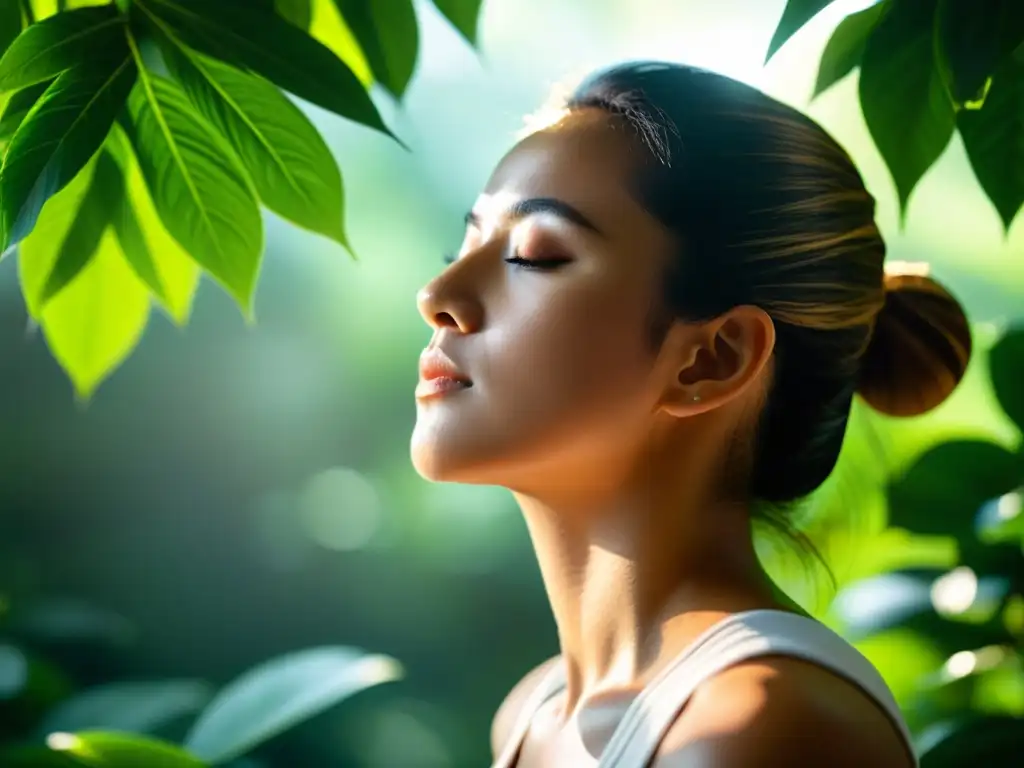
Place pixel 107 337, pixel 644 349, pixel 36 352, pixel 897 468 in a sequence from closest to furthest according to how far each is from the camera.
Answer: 1. pixel 644 349
2. pixel 107 337
3. pixel 897 468
4. pixel 36 352

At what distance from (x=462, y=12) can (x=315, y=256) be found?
2.07ft

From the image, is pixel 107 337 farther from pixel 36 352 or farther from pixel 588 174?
pixel 36 352

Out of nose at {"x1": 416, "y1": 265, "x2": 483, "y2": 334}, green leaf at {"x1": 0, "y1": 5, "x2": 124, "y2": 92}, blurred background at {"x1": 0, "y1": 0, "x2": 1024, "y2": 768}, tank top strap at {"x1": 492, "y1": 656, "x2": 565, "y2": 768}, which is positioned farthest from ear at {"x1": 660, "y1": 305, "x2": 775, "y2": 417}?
blurred background at {"x1": 0, "y1": 0, "x2": 1024, "y2": 768}

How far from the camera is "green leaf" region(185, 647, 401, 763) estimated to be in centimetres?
102

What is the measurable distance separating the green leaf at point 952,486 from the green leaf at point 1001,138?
1.20ft

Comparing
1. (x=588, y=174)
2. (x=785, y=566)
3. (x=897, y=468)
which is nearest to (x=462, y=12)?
(x=588, y=174)

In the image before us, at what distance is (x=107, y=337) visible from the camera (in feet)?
2.57

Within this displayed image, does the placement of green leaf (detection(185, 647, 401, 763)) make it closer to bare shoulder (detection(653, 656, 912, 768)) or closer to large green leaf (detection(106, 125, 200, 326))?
large green leaf (detection(106, 125, 200, 326))

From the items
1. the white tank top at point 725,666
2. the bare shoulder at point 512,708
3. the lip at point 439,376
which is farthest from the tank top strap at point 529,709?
the lip at point 439,376

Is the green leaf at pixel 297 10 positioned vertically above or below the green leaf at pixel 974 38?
above

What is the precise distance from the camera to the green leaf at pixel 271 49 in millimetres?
604

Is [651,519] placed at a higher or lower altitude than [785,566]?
higher

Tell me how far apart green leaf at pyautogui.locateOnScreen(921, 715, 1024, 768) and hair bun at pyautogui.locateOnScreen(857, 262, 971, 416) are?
0.30m

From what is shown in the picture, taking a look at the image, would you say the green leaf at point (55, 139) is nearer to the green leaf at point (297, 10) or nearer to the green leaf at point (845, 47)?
the green leaf at point (297, 10)
